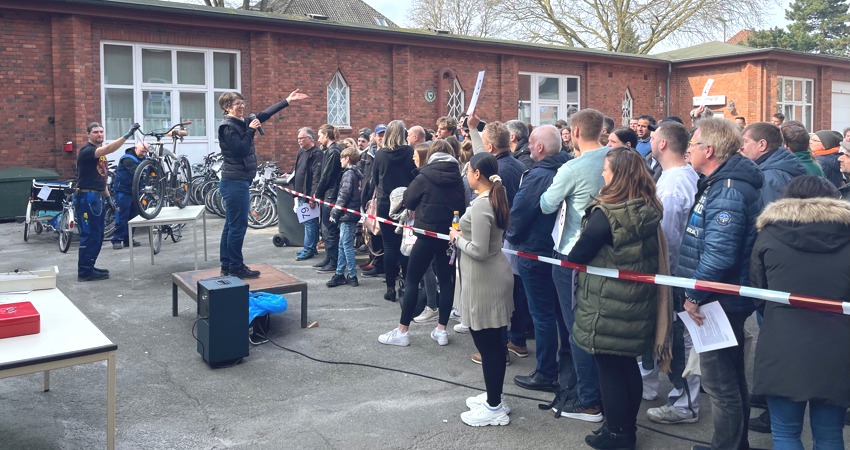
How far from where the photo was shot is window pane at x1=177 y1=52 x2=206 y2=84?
1622cm

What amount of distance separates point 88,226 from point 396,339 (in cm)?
482

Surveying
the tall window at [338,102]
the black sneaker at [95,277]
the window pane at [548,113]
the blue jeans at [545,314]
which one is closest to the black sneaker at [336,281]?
the black sneaker at [95,277]

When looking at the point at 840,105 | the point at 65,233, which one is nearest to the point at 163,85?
the point at 65,233

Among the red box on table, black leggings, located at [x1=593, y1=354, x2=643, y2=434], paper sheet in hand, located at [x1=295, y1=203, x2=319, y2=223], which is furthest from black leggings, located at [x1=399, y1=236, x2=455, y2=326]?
paper sheet in hand, located at [x1=295, y1=203, x2=319, y2=223]

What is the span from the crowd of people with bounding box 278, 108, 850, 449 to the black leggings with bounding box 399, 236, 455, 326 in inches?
0.5

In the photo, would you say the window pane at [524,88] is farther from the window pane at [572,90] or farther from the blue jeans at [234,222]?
the blue jeans at [234,222]

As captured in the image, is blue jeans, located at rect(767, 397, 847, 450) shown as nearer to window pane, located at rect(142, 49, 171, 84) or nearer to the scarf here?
the scarf

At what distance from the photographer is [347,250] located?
8773 millimetres

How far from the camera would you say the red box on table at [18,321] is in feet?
12.6

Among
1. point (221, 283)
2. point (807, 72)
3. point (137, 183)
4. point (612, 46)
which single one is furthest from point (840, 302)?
point (612, 46)

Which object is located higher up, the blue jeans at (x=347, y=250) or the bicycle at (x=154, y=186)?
the bicycle at (x=154, y=186)

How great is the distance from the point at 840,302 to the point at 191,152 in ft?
49.9

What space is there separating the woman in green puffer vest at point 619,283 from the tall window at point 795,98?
2446 centimetres

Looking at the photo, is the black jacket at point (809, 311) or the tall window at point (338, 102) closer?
the black jacket at point (809, 311)
